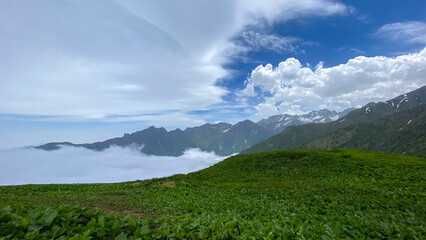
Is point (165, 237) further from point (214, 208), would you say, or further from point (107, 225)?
point (214, 208)

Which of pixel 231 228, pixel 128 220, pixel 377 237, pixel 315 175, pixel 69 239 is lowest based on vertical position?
pixel 315 175

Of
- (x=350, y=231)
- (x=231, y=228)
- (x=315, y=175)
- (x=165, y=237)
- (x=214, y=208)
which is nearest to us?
(x=165, y=237)

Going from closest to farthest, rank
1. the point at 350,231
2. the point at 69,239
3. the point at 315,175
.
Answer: the point at 69,239
the point at 350,231
the point at 315,175

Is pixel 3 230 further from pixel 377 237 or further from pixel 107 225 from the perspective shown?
pixel 377 237

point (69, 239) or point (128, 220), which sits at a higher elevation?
point (69, 239)

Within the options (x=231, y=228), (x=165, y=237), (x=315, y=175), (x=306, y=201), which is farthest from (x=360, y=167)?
(x=165, y=237)

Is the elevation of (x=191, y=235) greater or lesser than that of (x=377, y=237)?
greater

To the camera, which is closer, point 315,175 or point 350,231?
point 350,231

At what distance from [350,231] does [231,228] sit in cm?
571

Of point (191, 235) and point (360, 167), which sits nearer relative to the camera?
point (191, 235)

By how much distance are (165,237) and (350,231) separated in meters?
8.42

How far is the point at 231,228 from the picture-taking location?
8.43 meters

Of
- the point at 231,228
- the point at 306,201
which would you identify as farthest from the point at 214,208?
the point at 231,228

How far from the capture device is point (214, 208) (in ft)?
61.7
